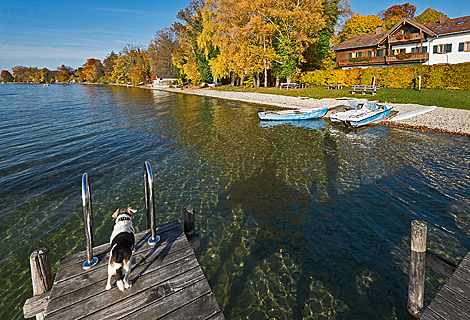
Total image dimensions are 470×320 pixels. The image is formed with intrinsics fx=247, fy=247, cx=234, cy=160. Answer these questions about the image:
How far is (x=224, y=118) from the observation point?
28.3 meters

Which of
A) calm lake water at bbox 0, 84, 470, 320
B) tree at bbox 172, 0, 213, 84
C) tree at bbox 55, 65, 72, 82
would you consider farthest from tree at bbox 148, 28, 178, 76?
tree at bbox 55, 65, 72, 82

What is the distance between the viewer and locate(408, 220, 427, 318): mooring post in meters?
4.55

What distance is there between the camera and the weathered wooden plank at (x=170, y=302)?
356 centimetres

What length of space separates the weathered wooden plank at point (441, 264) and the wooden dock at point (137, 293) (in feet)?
13.3

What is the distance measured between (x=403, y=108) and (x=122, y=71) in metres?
137

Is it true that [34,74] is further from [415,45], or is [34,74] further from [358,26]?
[415,45]

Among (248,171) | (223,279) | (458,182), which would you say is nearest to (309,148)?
(248,171)

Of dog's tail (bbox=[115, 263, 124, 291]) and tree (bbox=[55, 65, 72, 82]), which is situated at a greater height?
tree (bbox=[55, 65, 72, 82])

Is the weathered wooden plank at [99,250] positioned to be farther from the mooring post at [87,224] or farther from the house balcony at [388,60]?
the house balcony at [388,60]

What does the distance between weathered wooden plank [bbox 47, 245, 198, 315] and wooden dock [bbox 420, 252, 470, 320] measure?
12.7 ft

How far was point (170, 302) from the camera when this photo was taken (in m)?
3.78

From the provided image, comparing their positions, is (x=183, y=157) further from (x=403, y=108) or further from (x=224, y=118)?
(x=403, y=108)

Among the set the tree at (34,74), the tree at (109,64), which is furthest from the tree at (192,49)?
the tree at (34,74)

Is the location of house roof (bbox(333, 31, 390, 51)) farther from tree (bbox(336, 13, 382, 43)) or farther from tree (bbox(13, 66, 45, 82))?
tree (bbox(13, 66, 45, 82))
